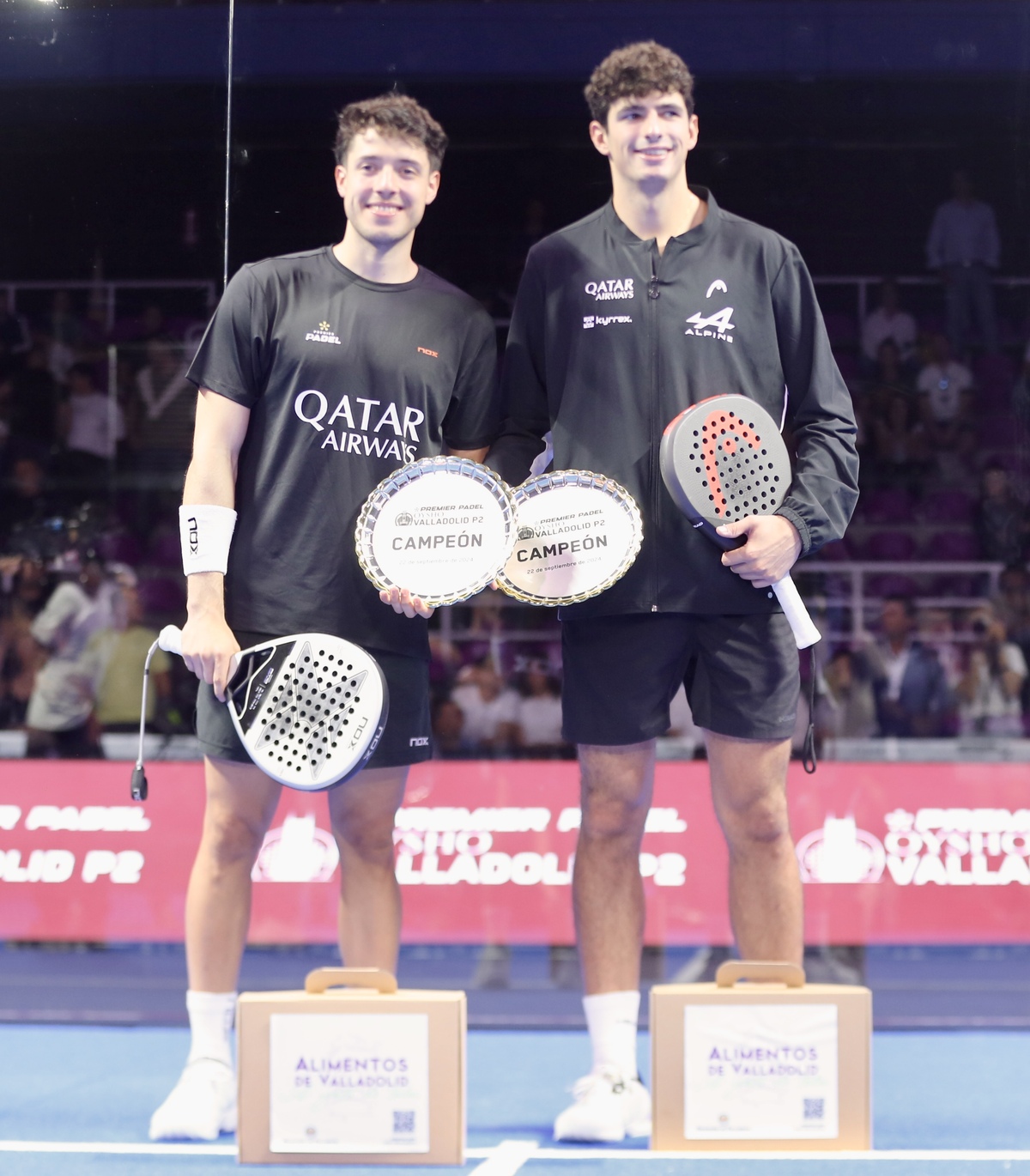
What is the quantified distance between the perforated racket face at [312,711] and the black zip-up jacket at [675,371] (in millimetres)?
448

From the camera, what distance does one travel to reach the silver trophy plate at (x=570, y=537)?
2.58m

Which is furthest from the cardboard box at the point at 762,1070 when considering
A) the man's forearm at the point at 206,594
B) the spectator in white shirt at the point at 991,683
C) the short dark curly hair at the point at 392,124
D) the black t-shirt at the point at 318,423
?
the spectator in white shirt at the point at 991,683

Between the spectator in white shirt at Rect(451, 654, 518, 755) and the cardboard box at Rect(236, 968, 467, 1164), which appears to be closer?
the cardboard box at Rect(236, 968, 467, 1164)

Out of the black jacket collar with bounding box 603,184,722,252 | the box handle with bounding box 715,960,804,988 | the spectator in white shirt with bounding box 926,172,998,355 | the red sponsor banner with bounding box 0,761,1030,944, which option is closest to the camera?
the box handle with bounding box 715,960,804,988

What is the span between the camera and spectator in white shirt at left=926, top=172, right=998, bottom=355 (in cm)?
429

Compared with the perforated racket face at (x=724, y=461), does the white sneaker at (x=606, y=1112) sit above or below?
below

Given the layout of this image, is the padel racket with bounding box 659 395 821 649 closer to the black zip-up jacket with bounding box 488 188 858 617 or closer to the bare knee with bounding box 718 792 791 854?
the black zip-up jacket with bounding box 488 188 858 617

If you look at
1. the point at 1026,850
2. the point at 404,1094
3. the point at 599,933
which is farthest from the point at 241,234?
the point at 1026,850

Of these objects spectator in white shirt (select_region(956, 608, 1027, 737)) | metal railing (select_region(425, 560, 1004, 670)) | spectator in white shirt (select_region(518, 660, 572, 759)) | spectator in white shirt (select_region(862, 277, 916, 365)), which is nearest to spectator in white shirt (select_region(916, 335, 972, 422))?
spectator in white shirt (select_region(862, 277, 916, 365))

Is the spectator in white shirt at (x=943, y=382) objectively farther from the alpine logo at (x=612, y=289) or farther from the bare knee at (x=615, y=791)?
the bare knee at (x=615, y=791)

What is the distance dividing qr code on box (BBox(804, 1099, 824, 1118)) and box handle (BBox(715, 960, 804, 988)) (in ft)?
0.60

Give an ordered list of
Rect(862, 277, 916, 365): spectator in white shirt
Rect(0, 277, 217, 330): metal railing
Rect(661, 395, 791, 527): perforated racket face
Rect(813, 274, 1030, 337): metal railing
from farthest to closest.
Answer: Rect(862, 277, 916, 365): spectator in white shirt → Rect(813, 274, 1030, 337): metal railing → Rect(0, 277, 217, 330): metal railing → Rect(661, 395, 791, 527): perforated racket face

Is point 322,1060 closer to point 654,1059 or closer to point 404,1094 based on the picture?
point 404,1094

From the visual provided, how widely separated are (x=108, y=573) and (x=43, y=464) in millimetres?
428
